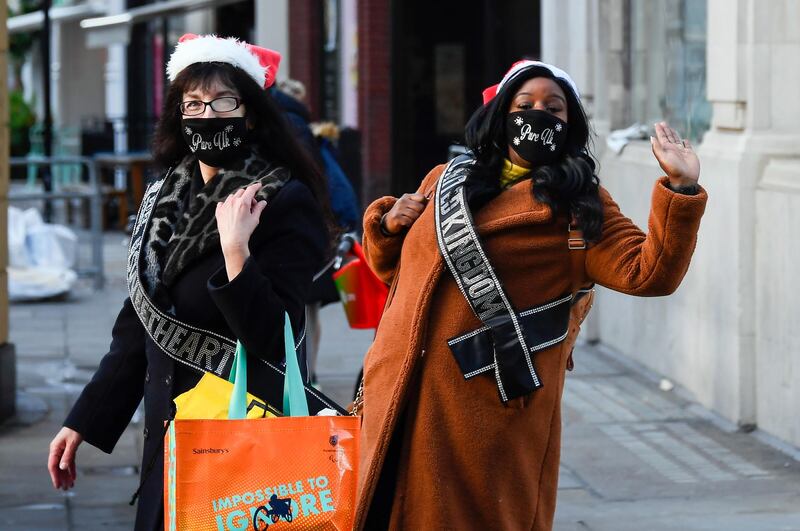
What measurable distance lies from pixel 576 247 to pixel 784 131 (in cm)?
455

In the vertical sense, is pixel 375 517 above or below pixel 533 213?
below

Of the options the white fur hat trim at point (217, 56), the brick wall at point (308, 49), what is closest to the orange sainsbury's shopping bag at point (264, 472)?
the white fur hat trim at point (217, 56)

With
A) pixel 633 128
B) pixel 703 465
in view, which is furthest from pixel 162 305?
pixel 633 128

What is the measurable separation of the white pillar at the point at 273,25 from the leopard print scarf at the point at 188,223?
15.2 m

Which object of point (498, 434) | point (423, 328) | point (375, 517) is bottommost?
point (375, 517)

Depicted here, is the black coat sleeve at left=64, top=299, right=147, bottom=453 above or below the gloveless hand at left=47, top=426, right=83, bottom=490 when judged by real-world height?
above

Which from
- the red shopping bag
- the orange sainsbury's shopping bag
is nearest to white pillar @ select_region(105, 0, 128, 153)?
the red shopping bag

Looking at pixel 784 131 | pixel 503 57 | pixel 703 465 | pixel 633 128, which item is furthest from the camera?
pixel 503 57

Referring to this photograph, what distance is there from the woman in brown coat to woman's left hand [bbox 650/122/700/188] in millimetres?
20

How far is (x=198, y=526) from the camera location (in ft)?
11.1

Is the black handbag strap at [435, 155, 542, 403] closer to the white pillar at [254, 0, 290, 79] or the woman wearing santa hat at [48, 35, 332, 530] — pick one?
the woman wearing santa hat at [48, 35, 332, 530]

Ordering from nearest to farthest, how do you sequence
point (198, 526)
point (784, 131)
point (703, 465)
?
point (198, 526) → point (703, 465) → point (784, 131)

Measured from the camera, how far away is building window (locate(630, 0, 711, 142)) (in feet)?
30.9

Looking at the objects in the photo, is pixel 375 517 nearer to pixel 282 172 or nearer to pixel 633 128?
pixel 282 172
